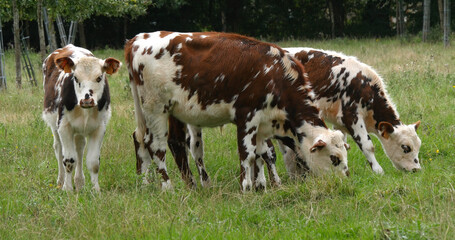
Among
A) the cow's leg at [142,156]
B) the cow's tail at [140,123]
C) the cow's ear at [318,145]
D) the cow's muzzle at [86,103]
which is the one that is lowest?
the cow's leg at [142,156]

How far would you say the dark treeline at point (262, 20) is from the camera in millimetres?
36594

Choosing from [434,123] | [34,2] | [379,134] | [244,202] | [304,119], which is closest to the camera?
[244,202]

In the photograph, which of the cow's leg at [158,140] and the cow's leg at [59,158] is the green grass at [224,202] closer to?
the cow's leg at [59,158]

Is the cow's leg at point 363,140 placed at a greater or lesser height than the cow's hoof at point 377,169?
greater

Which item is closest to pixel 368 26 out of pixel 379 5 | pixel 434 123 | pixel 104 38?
pixel 379 5

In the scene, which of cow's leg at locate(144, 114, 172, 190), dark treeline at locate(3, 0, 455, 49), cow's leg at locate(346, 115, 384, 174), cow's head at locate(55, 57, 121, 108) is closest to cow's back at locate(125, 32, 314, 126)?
cow's leg at locate(144, 114, 172, 190)

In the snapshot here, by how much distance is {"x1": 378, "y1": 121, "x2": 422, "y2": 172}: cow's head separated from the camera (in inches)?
343

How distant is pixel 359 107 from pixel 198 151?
8.11ft

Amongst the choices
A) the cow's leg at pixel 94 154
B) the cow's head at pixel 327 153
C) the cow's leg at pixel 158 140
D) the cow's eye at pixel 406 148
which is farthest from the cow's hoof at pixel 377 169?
the cow's leg at pixel 94 154

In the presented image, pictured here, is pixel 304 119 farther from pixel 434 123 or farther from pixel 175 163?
pixel 434 123

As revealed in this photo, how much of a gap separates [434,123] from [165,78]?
5133 millimetres

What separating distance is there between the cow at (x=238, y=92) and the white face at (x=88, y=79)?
1.59 feet

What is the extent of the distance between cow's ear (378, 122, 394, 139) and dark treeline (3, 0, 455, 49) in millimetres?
27076

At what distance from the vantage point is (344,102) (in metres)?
9.23
